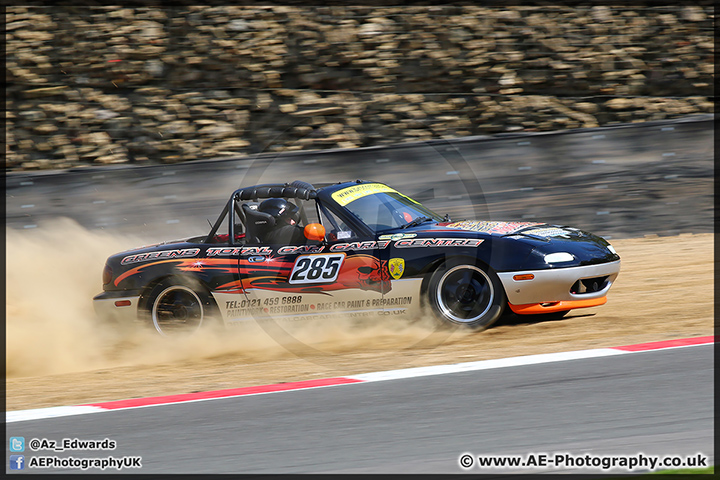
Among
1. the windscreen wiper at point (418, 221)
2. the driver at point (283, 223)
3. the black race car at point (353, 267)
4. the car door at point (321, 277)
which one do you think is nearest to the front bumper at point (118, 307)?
the black race car at point (353, 267)

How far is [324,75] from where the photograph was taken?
14.5m

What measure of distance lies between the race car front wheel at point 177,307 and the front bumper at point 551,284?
8.82 ft

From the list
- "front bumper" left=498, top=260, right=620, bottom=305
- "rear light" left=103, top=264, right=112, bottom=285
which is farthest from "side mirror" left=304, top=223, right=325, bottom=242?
"rear light" left=103, top=264, right=112, bottom=285

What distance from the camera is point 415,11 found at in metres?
14.7

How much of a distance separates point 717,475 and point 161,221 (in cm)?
852

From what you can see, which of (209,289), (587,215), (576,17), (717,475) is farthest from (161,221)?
(576,17)

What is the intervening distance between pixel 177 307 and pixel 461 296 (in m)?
2.61

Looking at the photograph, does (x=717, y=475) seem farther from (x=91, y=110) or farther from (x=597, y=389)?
(x=91, y=110)

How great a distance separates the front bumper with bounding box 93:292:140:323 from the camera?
665cm

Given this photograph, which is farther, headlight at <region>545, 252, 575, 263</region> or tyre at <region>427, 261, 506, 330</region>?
tyre at <region>427, 261, 506, 330</region>

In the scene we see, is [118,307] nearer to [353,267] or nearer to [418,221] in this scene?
[353,267]

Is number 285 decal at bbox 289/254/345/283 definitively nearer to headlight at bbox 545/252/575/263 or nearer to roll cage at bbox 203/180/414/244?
roll cage at bbox 203/180/414/244

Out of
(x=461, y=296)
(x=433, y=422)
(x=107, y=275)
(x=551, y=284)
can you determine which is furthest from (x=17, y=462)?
(x=551, y=284)

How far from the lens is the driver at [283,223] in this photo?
20.6 ft
